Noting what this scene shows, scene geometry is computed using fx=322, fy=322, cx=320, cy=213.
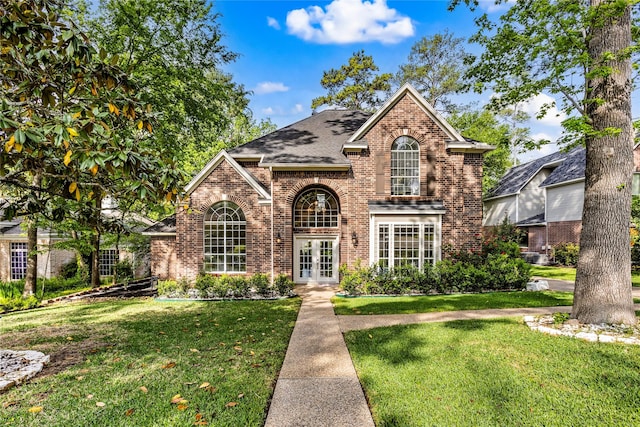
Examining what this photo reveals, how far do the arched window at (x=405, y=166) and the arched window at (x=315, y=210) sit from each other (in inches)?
111

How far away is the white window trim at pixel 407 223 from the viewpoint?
43.9ft

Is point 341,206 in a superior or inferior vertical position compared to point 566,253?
superior

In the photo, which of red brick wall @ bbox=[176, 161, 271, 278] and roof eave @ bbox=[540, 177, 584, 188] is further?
roof eave @ bbox=[540, 177, 584, 188]

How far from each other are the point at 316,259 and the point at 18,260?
60.3 ft

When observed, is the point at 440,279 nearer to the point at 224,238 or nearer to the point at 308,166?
the point at 308,166

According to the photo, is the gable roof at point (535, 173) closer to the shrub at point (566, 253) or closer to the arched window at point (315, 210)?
the shrub at point (566, 253)

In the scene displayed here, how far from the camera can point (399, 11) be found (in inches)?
555

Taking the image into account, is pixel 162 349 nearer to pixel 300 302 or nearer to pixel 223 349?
pixel 223 349

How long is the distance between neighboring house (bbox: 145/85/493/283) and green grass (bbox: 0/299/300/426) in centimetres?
450

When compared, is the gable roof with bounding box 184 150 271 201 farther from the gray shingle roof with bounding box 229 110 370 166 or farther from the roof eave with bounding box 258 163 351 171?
the gray shingle roof with bounding box 229 110 370 166

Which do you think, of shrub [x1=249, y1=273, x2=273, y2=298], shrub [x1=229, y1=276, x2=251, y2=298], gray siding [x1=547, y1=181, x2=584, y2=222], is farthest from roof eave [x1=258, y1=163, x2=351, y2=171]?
gray siding [x1=547, y1=181, x2=584, y2=222]

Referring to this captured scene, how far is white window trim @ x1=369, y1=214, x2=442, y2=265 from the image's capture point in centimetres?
1339

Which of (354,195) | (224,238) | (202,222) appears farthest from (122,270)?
(354,195)

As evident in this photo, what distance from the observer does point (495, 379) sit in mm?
4645
